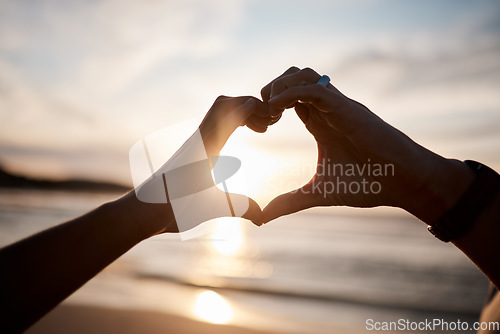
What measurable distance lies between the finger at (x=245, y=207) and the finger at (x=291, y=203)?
108 mm

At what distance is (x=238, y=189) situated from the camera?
217 centimetres

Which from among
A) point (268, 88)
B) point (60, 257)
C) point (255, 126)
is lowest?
point (60, 257)

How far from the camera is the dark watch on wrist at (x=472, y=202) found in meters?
1.88

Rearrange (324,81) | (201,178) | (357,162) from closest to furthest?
(201,178) → (324,81) → (357,162)

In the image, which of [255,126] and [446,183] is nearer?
[446,183]

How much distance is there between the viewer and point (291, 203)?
234 cm

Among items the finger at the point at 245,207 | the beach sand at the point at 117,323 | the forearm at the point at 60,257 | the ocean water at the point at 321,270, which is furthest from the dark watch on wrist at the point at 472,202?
the ocean water at the point at 321,270

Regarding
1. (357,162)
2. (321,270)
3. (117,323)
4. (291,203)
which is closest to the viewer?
(357,162)

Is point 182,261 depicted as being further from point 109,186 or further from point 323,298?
point 109,186

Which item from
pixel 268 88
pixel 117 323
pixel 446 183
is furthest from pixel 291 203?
pixel 117 323

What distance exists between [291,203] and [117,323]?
15.5 ft

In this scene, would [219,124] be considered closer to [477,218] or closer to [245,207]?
[245,207]

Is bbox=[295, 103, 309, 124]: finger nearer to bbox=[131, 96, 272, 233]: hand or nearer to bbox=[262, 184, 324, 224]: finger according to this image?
bbox=[131, 96, 272, 233]: hand

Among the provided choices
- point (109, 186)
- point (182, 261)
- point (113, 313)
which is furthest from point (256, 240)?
point (109, 186)
